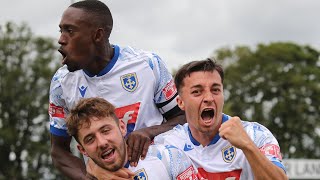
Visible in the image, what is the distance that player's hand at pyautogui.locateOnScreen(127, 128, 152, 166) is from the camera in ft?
18.3

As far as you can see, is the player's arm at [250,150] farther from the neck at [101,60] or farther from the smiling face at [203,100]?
the neck at [101,60]

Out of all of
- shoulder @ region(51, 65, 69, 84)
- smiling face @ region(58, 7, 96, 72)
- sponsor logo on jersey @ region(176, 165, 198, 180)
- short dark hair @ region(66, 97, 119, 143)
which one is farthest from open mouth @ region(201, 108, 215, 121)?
shoulder @ region(51, 65, 69, 84)

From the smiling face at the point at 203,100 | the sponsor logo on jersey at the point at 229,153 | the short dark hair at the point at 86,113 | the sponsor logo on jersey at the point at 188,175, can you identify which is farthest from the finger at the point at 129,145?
the sponsor logo on jersey at the point at 229,153

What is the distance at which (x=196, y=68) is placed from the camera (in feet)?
19.5

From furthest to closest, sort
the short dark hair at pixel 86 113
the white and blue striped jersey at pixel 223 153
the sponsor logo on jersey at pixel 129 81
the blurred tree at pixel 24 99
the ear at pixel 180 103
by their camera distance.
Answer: the blurred tree at pixel 24 99, the sponsor logo on jersey at pixel 129 81, the ear at pixel 180 103, the white and blue striped jersey at pixel 223 153, the short dark hair at pixel 86 113

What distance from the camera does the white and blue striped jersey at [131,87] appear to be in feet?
21.2

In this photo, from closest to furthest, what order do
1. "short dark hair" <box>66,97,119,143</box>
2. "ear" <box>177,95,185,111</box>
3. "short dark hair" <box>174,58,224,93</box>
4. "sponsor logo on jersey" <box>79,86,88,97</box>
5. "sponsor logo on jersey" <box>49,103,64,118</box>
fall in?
→ 1. "short dark hair" <box>66,97,119,143</box>
2. "short dark hair" <box>174,58,224,93</box>
3. "ear" <box>177,95,185,111</box>
4. "sponsor logo on jersey" <box>79,86,88,97</box>
5. "sponsor logo on jersey" <box>49,103,64,118</box>

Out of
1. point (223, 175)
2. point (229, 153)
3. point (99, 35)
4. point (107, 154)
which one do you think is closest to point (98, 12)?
point (99, 35)

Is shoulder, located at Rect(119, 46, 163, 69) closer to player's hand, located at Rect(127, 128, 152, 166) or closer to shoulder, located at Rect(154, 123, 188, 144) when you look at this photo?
shoulder, located at Rect(154, 123, 188, 144)

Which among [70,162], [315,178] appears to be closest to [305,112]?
[315,178]

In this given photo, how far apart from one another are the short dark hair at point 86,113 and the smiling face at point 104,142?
0.03m

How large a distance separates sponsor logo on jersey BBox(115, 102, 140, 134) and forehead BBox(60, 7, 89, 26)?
0.79 m

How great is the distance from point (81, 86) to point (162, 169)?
1361 millimetres

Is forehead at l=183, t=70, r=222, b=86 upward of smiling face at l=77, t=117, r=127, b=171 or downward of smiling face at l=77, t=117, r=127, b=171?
upward
